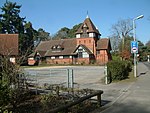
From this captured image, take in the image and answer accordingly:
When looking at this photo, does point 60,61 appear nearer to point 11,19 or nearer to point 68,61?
point 68,61

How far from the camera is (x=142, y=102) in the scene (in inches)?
457

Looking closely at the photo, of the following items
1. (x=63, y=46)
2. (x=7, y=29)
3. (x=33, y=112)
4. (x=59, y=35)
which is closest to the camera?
(x=33, y=112)

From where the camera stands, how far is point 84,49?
6312 cm

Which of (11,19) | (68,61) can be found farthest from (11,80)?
(11,19)

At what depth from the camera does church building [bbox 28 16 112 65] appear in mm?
63375

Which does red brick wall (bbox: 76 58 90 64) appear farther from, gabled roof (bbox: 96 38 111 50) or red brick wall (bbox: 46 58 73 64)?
gabled roof (bbox: 96 38 111 50)

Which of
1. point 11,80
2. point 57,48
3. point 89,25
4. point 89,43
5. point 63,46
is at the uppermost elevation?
point 89,25

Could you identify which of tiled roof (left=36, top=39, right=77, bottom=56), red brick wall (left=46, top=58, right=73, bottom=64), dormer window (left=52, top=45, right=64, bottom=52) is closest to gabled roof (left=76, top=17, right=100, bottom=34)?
tiled roof (left=36, top=39, right=77, bottom=56)

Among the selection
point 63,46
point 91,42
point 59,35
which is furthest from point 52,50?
point 59,35

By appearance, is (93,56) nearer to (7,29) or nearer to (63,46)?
(63,46)

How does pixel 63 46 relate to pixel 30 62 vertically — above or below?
above

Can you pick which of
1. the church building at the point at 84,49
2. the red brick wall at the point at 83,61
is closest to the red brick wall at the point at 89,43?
the church building at the point at 84,49

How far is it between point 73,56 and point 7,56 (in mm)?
54631

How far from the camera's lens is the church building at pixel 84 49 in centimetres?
6338
